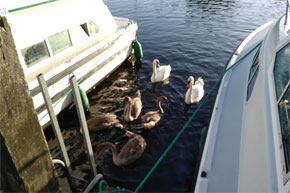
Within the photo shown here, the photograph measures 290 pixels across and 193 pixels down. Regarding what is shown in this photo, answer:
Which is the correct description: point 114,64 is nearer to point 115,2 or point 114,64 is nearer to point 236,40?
point 236,40

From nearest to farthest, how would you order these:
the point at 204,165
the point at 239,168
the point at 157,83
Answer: the point at 239,168 → the point at 204,165 → the point at 157,83

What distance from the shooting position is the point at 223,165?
394cm

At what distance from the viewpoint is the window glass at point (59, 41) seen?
765 cm

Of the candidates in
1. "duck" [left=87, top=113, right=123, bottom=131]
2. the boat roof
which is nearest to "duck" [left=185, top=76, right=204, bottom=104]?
"duck" [left=87, top=113, right=123, bottom=131]

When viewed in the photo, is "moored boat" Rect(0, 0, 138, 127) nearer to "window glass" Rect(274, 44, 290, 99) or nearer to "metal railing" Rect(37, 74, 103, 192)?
"metal railing" Rect(37, 74, 103, 192)

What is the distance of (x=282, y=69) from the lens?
3.89 m

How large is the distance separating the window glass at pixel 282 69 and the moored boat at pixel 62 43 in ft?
16.0

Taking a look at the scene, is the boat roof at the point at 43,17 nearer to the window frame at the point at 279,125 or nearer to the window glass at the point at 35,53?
the window glass at the point at 35,53

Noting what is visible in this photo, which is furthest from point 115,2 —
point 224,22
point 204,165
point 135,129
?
point 204,165

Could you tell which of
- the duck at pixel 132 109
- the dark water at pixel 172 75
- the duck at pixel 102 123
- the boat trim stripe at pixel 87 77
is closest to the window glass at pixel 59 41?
the boat trim stripe at pixel 87 77

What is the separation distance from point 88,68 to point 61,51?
41.3 inches

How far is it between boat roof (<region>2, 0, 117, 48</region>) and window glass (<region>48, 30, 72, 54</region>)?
18cm

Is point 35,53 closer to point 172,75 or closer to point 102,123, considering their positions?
point 102,123

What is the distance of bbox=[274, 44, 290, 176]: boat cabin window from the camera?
2891mm
